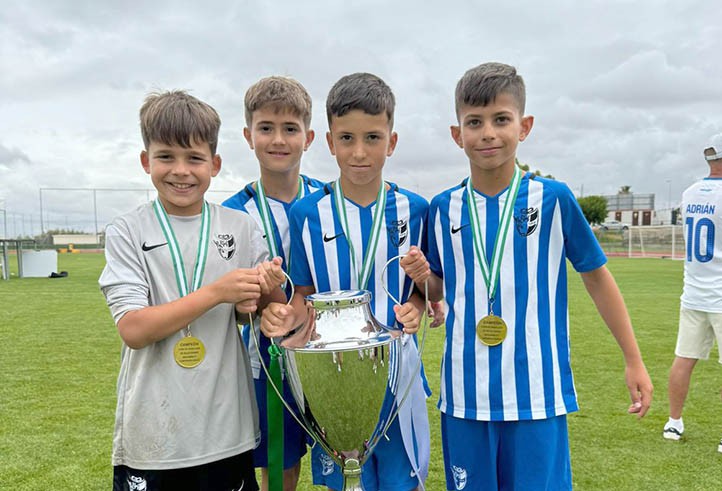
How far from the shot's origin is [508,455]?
5.79 ft

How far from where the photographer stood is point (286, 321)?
5.40 feet

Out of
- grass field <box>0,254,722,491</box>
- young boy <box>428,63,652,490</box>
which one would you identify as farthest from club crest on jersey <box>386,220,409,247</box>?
grass field <box>0,254,722,491</box>

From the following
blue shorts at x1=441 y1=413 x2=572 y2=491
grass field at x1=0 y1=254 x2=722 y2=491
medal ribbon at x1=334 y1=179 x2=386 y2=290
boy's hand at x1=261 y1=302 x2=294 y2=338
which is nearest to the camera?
boy's hand at x1=261 y1=302 x2=294 y2=338

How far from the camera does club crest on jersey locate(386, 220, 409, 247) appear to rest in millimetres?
1853

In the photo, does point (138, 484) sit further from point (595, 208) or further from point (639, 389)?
point (595, 208)

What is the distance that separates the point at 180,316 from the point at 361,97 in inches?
33.7

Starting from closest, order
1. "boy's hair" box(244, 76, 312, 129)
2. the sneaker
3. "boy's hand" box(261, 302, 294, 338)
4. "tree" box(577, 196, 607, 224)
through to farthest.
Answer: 1. "boy's hand" box(261, 302, 294, 338)
2. "boy's hair" box(244, 76, 312, 129)
3. the sneaker
4. "tree" box(577, 196, 607, 224)

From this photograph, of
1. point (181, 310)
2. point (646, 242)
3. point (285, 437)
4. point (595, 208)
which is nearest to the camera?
point (181, 310)

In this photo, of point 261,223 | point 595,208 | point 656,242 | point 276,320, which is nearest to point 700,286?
point 261,223

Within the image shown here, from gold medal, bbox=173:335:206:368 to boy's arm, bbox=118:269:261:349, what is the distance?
0.08 meters

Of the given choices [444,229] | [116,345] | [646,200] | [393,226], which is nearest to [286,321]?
[393,226]

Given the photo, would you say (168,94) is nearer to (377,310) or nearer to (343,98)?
(343,98)

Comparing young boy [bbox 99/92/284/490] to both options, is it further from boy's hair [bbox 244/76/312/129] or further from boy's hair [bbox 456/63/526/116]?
boy's hair [bbox 456/63/526/116]

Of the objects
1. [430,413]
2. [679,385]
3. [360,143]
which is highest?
[360,143]
